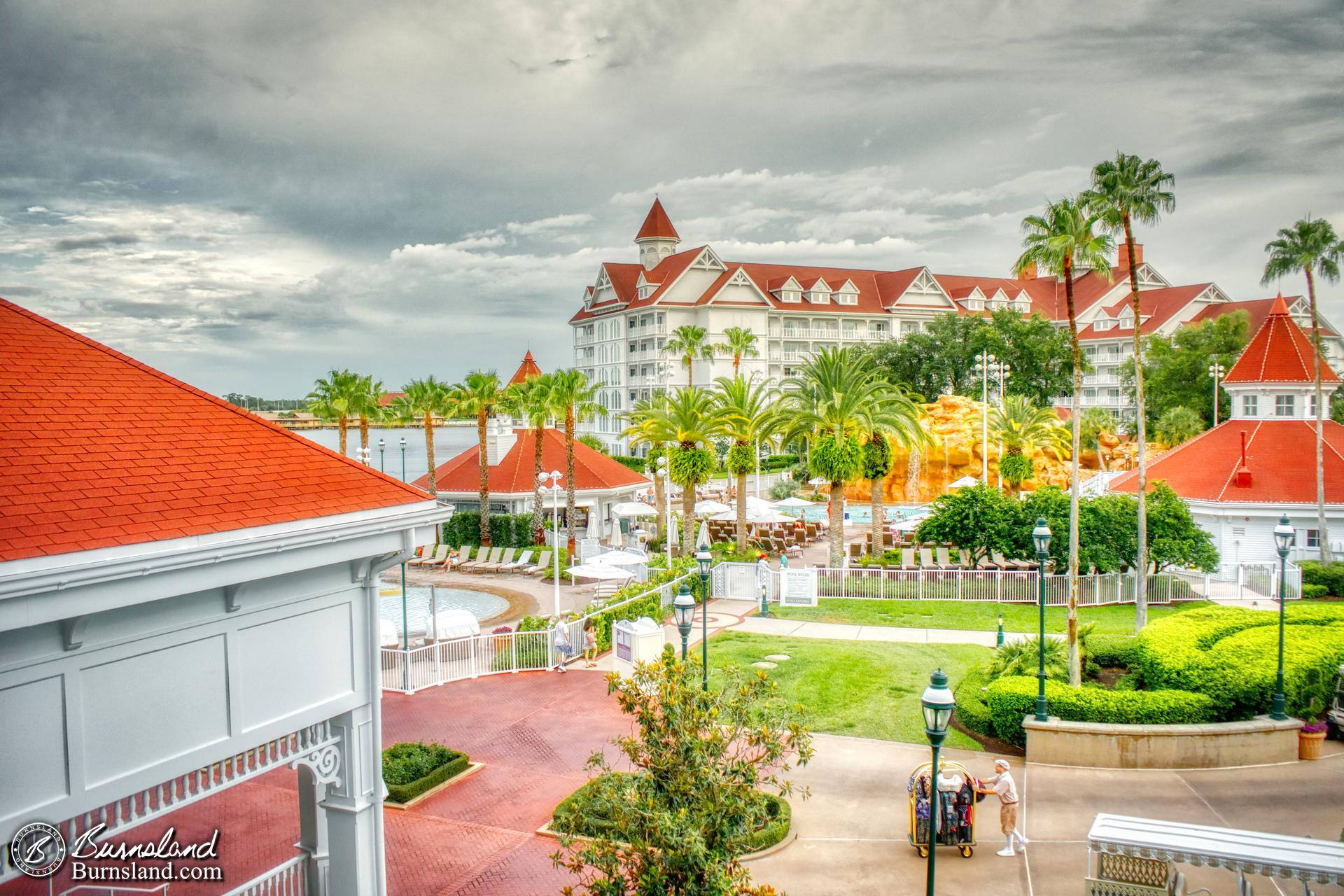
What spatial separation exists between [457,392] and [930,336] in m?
44.9

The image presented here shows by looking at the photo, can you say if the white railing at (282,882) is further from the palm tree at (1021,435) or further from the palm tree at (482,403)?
the palm tree at (1021,435)

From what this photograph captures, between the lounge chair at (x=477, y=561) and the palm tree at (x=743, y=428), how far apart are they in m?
11.8

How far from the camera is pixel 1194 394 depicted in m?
63.6

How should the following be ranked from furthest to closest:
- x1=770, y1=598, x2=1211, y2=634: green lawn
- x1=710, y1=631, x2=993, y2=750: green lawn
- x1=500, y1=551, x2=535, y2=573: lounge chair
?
x1=500, y1=551, x2=535, y2=573: lounge chair
x1=770, y1=598, x2=1211, y2=634: green lawn
x1=710, y1=631, x2=993, y2=750: green lawn

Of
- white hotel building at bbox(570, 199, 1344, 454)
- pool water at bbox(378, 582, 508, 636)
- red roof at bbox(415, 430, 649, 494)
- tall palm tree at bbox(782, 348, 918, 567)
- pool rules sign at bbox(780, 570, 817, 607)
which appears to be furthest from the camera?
white hotel building at bbox(570, 199, 1344, 454)

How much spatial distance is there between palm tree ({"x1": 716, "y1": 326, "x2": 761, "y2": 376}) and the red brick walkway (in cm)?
4815

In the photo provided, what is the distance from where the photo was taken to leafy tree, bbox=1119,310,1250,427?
6297 centimetres

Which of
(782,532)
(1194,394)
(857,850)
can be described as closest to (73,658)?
(857,850)

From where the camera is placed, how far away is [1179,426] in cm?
5900

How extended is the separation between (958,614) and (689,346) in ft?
154

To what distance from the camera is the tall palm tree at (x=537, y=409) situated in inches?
1649

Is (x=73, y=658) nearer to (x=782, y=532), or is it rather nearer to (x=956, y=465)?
(x=782, y=532)

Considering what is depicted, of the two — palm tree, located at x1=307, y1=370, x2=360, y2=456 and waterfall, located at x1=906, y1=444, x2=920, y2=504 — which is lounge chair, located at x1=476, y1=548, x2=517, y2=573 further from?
waterfall, located at x1=906, y1=444, x2=920, y2=504

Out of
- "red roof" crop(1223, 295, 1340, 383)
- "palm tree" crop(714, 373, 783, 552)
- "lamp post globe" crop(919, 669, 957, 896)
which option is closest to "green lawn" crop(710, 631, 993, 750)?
"lamp post globe" crop(919, 669, 957, 896)
